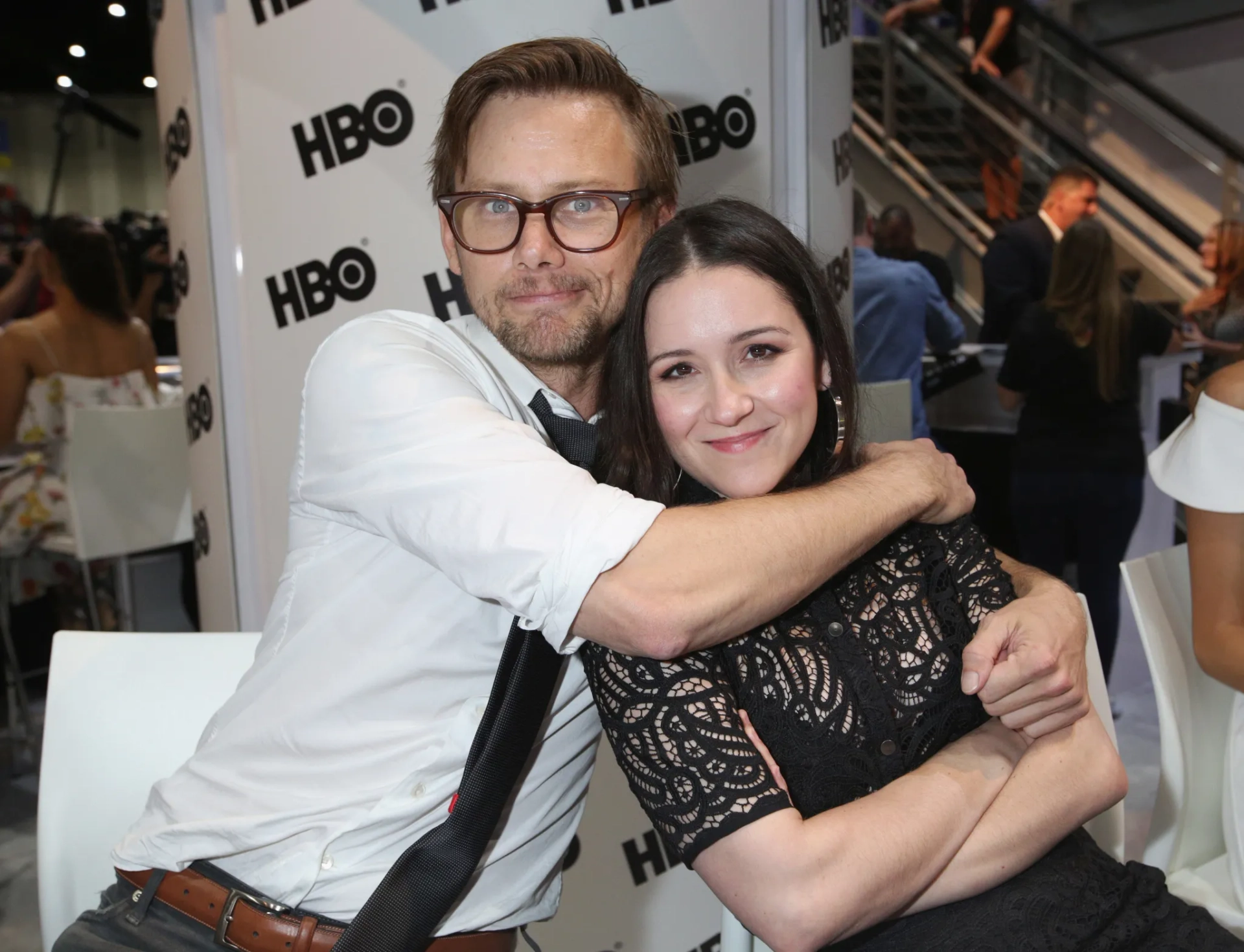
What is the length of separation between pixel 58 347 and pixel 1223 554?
166 inches

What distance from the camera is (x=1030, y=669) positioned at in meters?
1.24

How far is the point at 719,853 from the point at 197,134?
1.99m

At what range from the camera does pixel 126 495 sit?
13.2 ft

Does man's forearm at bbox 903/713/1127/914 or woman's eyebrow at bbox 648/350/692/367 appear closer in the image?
man's forearm at bbox 903/713/1127/914

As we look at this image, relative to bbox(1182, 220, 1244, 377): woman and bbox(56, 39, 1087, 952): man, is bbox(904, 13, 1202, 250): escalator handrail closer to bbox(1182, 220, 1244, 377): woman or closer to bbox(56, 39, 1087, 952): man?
bbox(1182, 220, 1244, 377): woman

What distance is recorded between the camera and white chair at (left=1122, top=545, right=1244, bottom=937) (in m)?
1.77

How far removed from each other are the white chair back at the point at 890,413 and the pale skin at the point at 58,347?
10.6 feet

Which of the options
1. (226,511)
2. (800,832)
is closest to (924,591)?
(800,832)

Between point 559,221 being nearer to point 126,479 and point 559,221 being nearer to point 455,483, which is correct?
point 455,483

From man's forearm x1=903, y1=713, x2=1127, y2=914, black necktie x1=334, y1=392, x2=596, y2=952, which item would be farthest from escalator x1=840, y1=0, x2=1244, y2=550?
black necktie x1=334, y1=392, x2=596, y2=952

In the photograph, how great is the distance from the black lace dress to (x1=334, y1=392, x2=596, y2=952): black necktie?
8 centimetres

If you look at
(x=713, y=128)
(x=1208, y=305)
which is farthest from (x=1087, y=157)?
(x=713, y=128)

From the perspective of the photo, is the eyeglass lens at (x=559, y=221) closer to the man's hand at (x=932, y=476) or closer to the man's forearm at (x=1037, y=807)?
the man's hand at (x=932, y=476)

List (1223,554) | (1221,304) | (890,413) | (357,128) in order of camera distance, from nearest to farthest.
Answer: (1223,554) → (357,128) → (890,413) → (1221,304)
